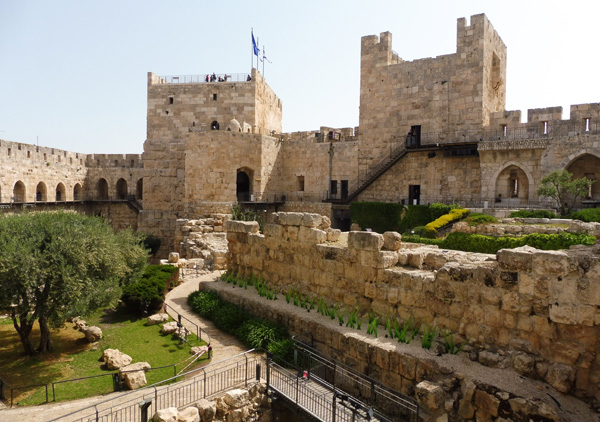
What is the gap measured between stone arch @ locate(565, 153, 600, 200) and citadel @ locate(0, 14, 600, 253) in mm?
47

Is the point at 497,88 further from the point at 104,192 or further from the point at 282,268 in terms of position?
the point at 104,192

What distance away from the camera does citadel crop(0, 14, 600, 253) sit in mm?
19672

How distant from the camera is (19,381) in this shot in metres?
9.08

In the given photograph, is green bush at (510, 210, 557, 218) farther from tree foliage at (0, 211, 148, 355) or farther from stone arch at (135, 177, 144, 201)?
stone arch at (135, 177, 144, 201)

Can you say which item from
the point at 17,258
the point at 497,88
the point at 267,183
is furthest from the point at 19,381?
the point at 497,88

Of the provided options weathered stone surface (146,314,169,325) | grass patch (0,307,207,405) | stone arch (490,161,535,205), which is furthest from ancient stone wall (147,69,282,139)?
grass patch (0,307,207,405)

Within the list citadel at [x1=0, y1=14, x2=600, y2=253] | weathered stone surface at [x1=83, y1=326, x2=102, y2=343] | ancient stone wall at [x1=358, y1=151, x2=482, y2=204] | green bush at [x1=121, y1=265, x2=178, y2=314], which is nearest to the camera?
weathered stone surface at [x1=83, y1=326, x2=102, y2=343]

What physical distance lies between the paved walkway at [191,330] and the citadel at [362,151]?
30.3 feet

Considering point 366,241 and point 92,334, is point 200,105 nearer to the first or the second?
point 92,334

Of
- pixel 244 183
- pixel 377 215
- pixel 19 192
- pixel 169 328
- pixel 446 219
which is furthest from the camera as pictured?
Result: pixel 244 183

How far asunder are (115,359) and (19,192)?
2234 centimetres

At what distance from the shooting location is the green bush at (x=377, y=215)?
2150 cm

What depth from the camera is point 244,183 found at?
93.9 feet

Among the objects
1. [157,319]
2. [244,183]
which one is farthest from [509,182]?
[157,319]
